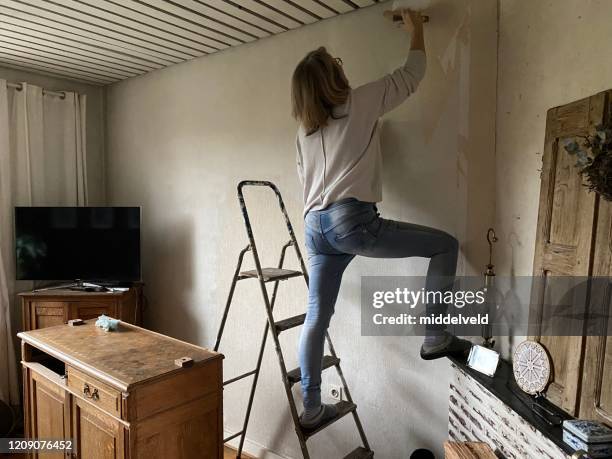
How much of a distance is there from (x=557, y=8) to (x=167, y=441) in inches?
85.1

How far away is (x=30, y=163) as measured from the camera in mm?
3340

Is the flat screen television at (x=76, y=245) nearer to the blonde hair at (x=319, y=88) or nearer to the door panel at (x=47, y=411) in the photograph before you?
the door panel at (x=47, y=411)

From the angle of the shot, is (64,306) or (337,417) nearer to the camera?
(337,417)

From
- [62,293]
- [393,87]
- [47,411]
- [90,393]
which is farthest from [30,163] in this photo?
[393,87]

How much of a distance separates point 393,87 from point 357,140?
25cm

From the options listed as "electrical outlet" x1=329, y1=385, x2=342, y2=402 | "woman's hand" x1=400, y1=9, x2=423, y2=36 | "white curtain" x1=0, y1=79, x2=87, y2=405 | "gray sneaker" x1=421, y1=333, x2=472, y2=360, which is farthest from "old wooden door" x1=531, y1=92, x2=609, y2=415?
"white curtain" x1=0, y1=79, x2=87, y2=405

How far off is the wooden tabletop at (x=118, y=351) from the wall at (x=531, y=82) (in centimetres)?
134

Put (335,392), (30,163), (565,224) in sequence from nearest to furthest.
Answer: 1. (565,224)
2. (335,392)
3. (30,163)

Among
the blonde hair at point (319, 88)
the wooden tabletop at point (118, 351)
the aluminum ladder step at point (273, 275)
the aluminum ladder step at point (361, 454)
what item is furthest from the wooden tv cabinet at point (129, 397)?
the blonde hair at point (319, 88)

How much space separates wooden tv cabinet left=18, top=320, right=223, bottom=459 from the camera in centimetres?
176

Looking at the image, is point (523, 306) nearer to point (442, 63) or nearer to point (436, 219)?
point (436, 219)

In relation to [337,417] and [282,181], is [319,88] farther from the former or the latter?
[337,417]

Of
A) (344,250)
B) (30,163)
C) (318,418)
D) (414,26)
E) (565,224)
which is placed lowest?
(318,418)

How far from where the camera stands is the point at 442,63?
1.97 metres
